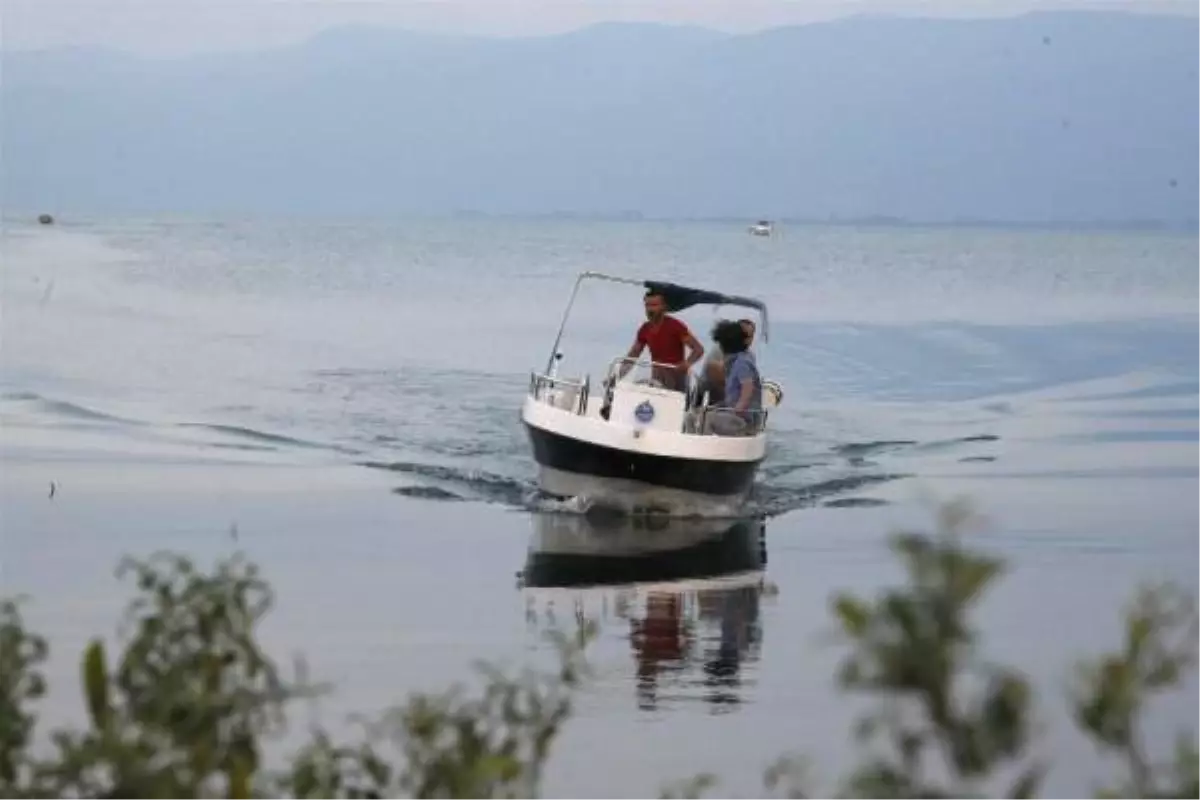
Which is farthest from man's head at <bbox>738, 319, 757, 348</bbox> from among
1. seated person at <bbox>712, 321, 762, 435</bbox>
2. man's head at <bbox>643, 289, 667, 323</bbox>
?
man's head at <bbox>643, 289, 667, 323</bbox>

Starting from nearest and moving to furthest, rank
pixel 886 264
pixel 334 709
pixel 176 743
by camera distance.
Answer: pixel 176 743, pixel 334 709, pixel 886 264

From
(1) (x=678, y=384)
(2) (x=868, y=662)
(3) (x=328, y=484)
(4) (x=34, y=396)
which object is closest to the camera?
(2) (x=868, y=662)

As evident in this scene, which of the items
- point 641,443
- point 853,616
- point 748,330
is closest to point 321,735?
point 853,616

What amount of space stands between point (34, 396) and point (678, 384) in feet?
54.2

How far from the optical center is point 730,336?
77.2ft

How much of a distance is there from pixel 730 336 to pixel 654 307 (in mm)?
779

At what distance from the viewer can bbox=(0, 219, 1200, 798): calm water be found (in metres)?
15.8

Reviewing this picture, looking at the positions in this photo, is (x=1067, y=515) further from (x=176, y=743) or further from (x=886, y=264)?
(x=886, y=264)

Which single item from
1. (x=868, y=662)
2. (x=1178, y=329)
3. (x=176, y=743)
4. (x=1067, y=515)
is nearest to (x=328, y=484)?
(x=1067, y=515)

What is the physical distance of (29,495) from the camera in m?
25.2

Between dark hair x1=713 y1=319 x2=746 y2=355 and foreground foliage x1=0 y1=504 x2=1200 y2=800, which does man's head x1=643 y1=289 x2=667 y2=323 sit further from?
foreground foliage x1=0 y1=504 x2=1200 y2=800

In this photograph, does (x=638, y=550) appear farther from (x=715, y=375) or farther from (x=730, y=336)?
(x=715, y=375)

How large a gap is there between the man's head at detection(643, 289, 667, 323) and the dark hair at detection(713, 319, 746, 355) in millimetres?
505

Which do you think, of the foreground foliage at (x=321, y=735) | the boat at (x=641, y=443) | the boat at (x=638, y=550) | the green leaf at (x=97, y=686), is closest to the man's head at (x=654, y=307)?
the boat at (x=641, y=443)
